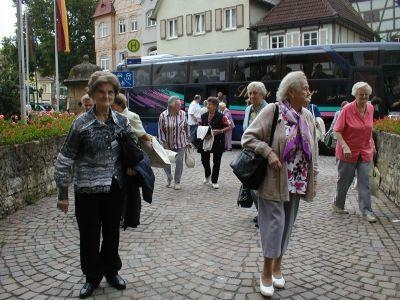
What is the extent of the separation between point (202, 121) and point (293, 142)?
568 cm

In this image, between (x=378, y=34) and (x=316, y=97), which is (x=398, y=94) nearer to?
(x=316, y=97)

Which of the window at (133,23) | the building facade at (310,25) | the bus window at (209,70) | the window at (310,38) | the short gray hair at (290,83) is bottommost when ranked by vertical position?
the short gray hair at (290,83)

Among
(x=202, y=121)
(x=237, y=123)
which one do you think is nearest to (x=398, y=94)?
(x=237, y=123)

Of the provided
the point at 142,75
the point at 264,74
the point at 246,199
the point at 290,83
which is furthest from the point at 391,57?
the point at 290,83

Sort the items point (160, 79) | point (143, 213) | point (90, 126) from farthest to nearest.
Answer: point (160, 79) → point (143, 213) → point (90, 126)

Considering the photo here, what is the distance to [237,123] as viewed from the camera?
1795 centimetres

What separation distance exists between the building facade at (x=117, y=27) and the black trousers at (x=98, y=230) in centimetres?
4247

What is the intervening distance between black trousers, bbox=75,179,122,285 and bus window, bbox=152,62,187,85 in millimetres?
16028

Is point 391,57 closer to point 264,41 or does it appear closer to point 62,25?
point 62,25

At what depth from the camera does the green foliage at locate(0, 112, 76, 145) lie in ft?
23.1

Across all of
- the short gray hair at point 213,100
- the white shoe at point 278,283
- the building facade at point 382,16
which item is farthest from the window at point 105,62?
the white shoe at point 278,283

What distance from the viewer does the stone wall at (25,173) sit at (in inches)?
263

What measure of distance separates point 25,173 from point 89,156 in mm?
3942

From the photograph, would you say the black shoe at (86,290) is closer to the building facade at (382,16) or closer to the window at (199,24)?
the building facade at (382,16)
